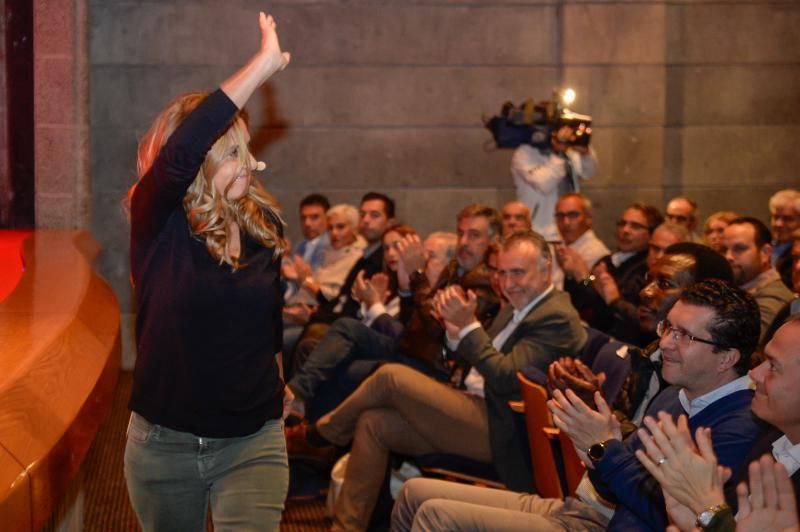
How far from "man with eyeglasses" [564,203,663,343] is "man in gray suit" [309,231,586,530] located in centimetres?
116

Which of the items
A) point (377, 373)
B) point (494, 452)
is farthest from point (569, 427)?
point (377, 373)

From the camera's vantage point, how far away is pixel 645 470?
280 cm

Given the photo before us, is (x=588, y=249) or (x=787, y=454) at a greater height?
(x=787, y=454)

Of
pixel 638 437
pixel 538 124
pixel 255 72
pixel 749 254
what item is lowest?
pixel 638 437

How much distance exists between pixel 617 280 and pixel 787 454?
12.7 feet

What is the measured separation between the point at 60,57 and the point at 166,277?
4.45m

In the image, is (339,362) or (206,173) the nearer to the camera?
(206,173)

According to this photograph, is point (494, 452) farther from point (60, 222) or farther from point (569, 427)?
point (60, 222)

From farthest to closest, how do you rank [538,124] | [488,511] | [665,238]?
[538,124], [665,238], [488,511]

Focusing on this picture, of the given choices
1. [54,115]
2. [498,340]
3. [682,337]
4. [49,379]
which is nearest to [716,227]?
[498,340]

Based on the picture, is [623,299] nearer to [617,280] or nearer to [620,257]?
[617,280]

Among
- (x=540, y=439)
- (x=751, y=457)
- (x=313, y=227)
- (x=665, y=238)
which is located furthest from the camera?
(x=313, y=227)

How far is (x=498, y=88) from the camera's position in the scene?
8.65 meters

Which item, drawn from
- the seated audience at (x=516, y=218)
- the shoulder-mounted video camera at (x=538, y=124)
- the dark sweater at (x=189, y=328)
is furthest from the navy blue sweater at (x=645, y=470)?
the shoulder-mounted video camera at (x=538, y=124)
